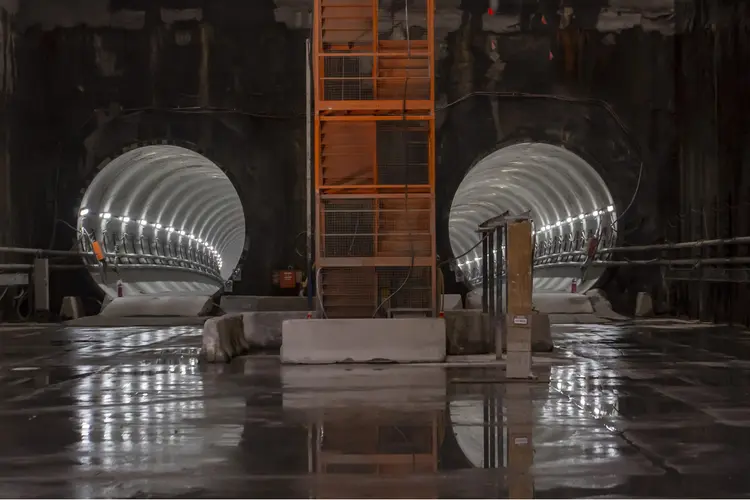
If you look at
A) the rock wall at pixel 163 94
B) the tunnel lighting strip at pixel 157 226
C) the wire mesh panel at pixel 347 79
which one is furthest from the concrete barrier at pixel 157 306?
the wire mesh panel at pixel 347 79

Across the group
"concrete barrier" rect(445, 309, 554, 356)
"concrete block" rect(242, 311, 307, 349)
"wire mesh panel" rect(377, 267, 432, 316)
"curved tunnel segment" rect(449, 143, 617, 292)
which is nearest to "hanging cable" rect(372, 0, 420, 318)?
"wire mesh panel" rect(377, 267, 432, 316)

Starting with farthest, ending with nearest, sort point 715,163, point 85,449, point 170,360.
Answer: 1. point 715,163
2. point 170,360
3. point 85,449

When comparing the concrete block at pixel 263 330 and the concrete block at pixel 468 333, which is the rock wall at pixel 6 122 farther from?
the concrete block at pixel 468 333

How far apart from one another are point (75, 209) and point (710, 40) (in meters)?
16.9

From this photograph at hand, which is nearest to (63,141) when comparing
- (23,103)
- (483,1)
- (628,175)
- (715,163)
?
(23,103)

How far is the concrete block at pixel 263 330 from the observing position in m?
16.0

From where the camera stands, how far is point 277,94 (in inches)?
990

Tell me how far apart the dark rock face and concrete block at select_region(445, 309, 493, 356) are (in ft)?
33.7

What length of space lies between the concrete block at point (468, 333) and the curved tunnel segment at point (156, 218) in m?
13.0

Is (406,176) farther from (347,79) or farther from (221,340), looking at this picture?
(221,340)

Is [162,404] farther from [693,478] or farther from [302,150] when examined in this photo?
[302,150]

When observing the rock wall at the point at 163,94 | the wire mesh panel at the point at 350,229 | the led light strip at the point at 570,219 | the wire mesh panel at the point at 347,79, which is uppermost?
the rock wall at the point at 163,94

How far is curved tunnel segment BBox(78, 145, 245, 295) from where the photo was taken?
26.5 m

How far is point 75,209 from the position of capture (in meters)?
25.2
